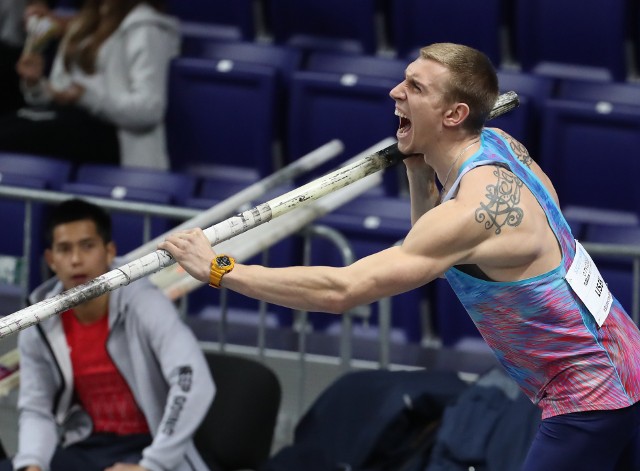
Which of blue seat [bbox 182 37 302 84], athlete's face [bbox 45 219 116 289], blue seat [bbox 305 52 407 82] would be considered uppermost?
blue seat [bbox 182 37 302 84]

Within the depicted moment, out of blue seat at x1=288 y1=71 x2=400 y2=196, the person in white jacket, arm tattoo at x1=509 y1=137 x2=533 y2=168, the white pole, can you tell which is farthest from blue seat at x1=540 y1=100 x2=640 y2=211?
arm tattoo at x1=509 y1=137 x2=533 y2=168

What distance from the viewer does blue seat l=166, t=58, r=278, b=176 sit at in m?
6.99

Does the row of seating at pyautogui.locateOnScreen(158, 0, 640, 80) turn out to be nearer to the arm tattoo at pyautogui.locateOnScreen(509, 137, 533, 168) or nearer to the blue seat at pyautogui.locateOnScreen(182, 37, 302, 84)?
the blue seat at pyautogui.locateOnScreen(182, 37, 302, 84)

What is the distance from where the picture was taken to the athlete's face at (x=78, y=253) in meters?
5.09

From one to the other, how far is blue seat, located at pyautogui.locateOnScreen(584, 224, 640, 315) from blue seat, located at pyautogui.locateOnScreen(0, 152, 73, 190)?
233 centimetres

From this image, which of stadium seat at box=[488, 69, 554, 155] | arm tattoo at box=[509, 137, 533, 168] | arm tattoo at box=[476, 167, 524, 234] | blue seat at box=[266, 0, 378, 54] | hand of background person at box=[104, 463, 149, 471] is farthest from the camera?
blue seat at box=[266, 0, 378, 54]

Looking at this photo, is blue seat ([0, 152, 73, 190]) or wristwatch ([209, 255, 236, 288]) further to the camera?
blue seat ([0, 152, 73, 190])

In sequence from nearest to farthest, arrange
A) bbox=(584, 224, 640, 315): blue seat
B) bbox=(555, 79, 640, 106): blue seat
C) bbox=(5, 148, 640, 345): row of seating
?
bbox=(584, 224, 640, 315): blue seat
bbox=(5, 148, 640, 345): row of seating
bbox=(555, 79, 640, 106): blue seat

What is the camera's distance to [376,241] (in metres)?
6.27

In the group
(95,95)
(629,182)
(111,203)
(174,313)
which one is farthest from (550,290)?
(95,95)

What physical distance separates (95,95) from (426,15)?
158 cm

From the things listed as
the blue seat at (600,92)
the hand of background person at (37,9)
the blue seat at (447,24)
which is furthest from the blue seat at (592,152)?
the hand of background person at (37,9)

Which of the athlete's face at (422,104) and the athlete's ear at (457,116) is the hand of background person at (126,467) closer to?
the athlete's face at (422,104)

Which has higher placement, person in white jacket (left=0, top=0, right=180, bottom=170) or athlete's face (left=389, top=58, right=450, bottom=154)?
person in white jacket (left=0, top=0, right=180, bottom=170)
